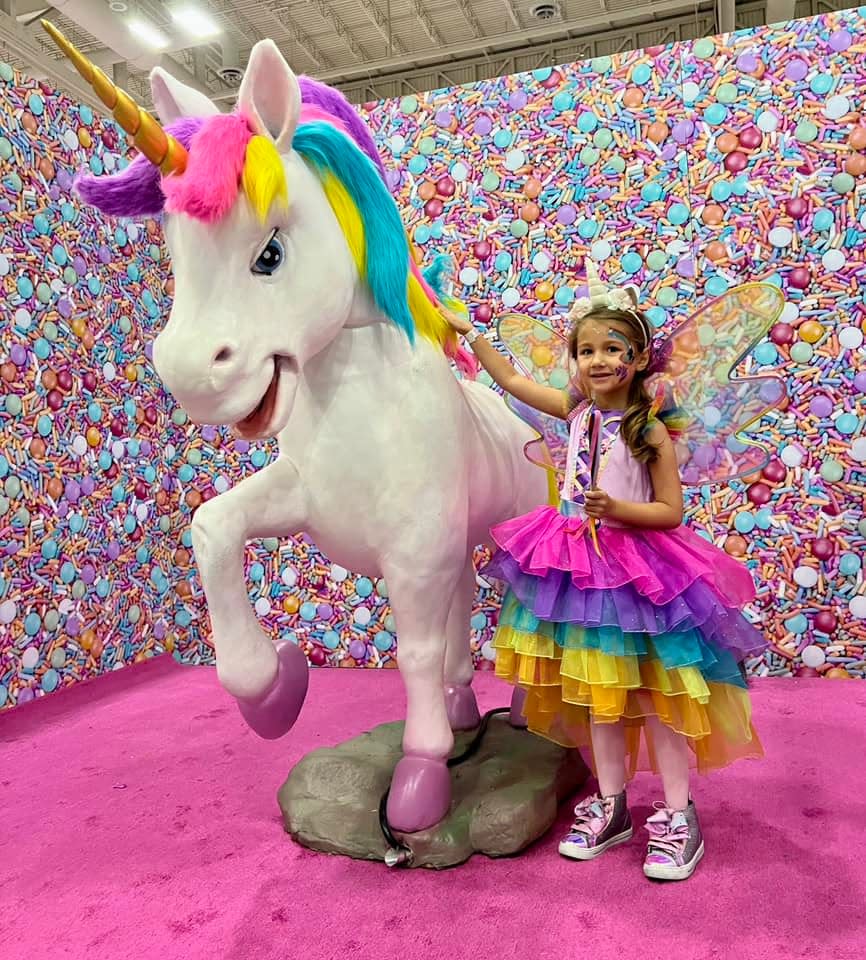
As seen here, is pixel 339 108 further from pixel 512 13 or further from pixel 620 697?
pixel 512 13

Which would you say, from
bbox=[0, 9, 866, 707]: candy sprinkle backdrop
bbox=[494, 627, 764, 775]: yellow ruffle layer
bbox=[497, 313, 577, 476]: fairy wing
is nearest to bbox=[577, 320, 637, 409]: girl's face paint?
bbox=[497, 313, 577, 476]: fairy wing

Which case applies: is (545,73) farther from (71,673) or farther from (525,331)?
(71,673)

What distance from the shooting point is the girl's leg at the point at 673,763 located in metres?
1.07

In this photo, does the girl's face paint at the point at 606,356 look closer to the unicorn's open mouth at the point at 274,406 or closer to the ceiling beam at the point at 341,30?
the unicorn's open mouth at the point at 274,406

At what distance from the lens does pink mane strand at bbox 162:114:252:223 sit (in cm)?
87

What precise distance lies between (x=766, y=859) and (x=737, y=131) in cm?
160

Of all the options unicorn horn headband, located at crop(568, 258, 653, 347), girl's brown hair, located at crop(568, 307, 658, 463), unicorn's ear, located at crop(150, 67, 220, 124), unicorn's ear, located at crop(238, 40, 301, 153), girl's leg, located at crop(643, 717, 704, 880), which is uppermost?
unicorn's ear, located at crop(150, 67, 220, 124)

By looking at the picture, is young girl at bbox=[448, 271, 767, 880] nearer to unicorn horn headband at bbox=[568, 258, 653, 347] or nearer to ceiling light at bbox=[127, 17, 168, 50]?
unicorn horn headband at bbox=[568, 258, 653, 347]

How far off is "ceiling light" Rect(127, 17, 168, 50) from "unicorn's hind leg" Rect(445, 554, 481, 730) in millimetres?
3077

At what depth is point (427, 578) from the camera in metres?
1.10

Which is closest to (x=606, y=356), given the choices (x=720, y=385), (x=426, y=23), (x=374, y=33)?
(x=720, y=385)

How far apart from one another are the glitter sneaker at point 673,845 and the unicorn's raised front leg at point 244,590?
1.67ft

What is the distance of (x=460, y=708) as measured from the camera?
4.67ft

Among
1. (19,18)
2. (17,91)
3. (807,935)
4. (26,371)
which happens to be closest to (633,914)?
(807,935)
